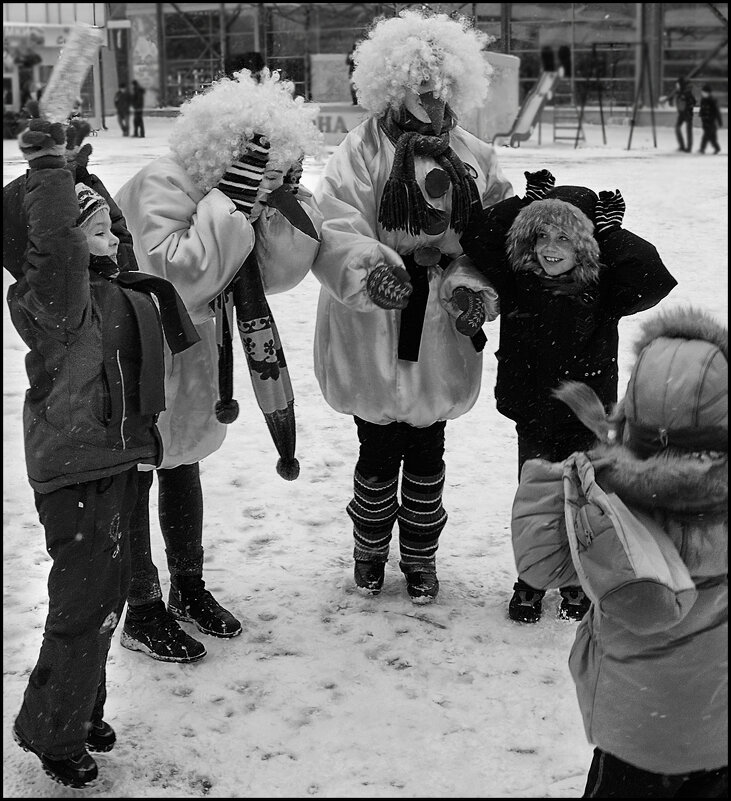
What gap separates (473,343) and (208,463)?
1.64 meters

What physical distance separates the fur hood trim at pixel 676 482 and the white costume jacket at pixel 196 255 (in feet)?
3.92

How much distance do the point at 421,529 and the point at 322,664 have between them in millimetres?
562

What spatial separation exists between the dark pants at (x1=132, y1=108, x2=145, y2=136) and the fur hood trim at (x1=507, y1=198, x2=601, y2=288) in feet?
8.17

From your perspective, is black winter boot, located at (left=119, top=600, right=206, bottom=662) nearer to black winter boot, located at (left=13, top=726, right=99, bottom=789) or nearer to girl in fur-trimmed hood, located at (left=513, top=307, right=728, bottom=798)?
black winter boot, located at (left=13, top=726, right=99, bottom=789)

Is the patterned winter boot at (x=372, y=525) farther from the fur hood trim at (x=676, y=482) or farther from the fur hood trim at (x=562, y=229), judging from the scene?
the fur hood trim at (x=676, y=482)

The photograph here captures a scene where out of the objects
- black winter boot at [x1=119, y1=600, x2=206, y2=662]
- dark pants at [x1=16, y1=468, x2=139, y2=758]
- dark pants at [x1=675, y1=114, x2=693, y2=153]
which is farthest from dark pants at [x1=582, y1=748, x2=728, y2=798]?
dark pants at [x1=675, y1=114, x2=693, y2=153]

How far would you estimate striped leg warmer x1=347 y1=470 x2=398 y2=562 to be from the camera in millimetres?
3116

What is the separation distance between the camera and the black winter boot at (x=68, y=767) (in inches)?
86.7

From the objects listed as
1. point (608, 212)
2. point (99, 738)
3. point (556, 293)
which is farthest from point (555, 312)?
point (99, 738)

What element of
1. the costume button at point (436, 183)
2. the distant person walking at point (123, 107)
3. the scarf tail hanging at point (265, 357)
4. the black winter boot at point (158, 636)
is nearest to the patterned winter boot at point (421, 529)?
the scarf tail hanging at point (265, 357)

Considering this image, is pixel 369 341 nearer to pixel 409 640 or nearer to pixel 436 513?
pixel 436 513

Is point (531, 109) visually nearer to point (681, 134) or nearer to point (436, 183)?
point (681, 134)

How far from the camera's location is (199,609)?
297 centimetres

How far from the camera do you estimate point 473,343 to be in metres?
3.08
